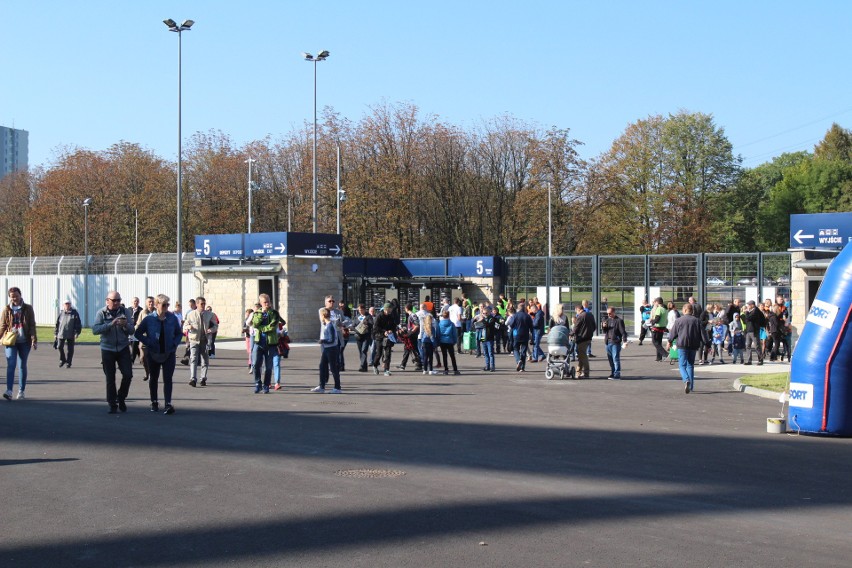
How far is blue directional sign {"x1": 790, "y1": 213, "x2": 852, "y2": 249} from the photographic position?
106 feet

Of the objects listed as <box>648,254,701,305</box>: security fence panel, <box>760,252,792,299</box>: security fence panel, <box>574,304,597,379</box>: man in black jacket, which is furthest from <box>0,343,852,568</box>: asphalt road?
<box>648,254,701,305</box>: security fence panel

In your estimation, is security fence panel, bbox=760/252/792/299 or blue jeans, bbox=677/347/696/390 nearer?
blue jeans, bbox=677/347/696/390

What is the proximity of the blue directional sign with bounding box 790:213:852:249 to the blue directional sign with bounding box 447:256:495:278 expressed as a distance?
15.4 meters

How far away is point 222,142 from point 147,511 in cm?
7712

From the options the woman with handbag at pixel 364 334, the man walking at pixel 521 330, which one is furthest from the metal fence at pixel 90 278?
the man walking at pixel 521 330

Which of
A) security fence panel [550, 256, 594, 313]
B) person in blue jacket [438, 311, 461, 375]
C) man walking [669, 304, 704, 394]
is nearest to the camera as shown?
man walking [669, 304, 704, 394]

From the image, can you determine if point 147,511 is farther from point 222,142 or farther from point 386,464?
point 222,142

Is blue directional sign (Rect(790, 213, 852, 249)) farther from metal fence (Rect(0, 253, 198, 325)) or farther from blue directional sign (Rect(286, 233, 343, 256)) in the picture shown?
metal fence (Rect(0, 253, 198, 325))

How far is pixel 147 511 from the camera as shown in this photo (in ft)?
27.6

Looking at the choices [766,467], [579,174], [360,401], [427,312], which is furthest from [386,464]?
[579,174]

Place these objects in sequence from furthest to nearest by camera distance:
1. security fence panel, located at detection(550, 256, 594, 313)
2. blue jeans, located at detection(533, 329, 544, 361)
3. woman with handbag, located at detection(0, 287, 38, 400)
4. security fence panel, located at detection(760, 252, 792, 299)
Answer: security fence panel, located at detection(550, 256, 594, 313)
security fence panel, located at detection(760, 252, 792, 299)
blue jeans, located at detection(533, 329, 544, 361)
woman with handbag, located at detection(0, 287, 38, 400)

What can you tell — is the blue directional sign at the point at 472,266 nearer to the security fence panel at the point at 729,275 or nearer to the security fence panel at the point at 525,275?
the security fence panel at the point at 525,275

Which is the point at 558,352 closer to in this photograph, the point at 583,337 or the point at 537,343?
the point at 583,337

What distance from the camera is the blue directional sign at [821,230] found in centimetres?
3219
